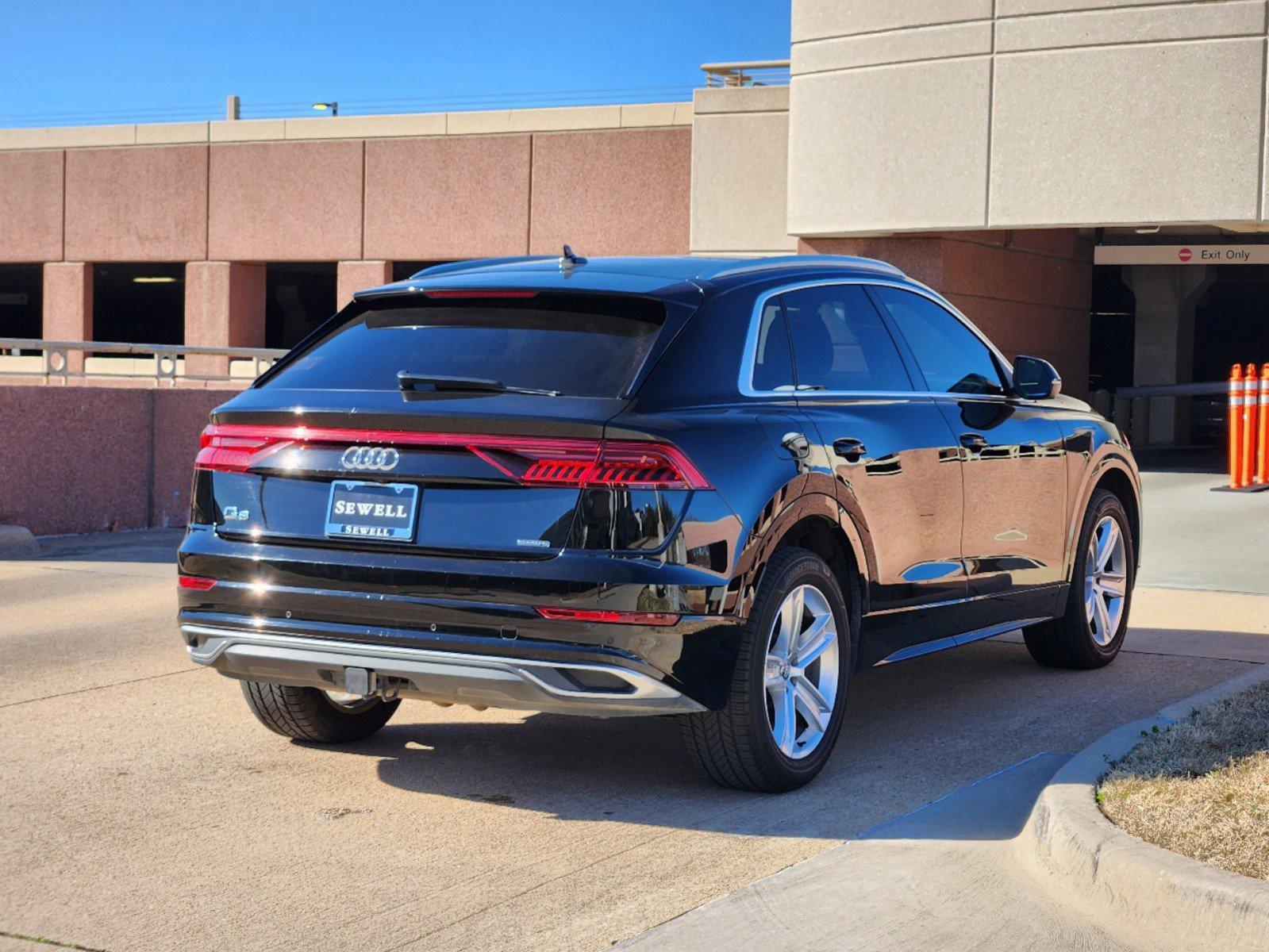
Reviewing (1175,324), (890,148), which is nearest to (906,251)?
(890,148)

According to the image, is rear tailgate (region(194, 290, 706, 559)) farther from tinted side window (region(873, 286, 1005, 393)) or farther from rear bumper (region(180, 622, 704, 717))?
tinted side window (region(873, 286, 1005, 393))

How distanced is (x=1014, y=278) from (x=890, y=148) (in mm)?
4377

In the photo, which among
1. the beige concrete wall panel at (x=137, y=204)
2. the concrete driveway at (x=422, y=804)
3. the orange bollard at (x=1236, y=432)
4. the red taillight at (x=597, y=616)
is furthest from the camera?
the beige concrete wall panel at (x=137, y=204)

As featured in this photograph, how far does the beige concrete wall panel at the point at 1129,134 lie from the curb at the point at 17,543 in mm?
12974

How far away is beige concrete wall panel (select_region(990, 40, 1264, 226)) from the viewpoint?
19.8 m

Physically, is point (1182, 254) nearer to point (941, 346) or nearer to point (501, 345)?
point (941, 346)

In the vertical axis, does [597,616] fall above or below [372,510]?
below

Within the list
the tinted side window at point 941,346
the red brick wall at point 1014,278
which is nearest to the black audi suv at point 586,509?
the tinted side window at point 941,346

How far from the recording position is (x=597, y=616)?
4.76 metres

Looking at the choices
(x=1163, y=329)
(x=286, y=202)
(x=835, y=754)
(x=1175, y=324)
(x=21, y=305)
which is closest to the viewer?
(x=835, y=754)

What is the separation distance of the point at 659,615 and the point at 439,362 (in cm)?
111

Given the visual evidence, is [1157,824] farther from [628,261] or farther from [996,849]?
[628,261]

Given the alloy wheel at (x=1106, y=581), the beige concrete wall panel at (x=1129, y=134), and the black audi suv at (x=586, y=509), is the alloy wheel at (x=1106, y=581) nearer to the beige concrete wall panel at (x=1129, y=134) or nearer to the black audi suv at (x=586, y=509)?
the black audi suv at (x=586, y=509)

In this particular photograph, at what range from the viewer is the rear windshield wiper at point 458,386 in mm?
4969
